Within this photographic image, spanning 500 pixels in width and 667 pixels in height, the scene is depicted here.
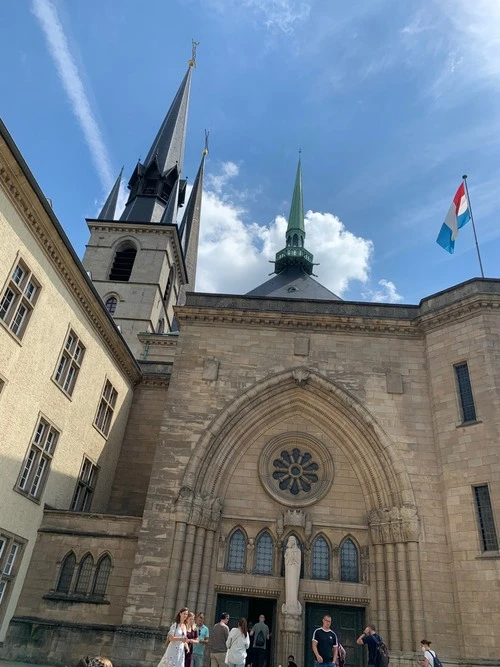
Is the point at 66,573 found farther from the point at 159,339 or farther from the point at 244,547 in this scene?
the point at 159,339

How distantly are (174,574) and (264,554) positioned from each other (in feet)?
→ 9.35

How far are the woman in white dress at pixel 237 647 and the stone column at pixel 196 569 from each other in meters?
4.91

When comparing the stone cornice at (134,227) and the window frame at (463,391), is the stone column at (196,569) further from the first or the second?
the stone cornice at (134,227)

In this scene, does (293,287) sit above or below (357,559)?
above

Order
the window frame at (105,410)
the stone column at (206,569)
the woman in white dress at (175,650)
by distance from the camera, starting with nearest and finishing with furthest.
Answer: the woman in white dress at (175,650) < the stone column at (206,569) < the window frame at (105,410)

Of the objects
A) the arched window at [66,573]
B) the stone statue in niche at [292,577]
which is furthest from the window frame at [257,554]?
the arched window at [66,573]

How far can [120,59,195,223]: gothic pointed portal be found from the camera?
38.6m

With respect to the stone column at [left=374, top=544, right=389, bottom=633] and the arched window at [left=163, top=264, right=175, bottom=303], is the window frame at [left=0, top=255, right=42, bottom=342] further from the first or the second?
the arched window at [left=163, top=264, right=175, bottom=303]

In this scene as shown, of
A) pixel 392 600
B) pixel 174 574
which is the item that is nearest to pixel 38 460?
pixel 174 574

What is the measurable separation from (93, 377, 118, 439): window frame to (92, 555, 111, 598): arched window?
4.71 meters

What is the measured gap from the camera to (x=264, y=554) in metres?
14.9

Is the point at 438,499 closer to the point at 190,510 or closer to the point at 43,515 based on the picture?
the point at 190,510

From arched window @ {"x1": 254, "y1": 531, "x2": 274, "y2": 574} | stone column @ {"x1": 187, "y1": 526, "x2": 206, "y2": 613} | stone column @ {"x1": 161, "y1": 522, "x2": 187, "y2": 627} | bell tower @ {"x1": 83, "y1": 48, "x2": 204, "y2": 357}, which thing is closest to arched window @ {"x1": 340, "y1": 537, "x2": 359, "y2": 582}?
arched window @ {"x1": 254, "y1": 531, "x2": 274, "y2": 574}

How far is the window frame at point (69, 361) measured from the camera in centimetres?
1480
